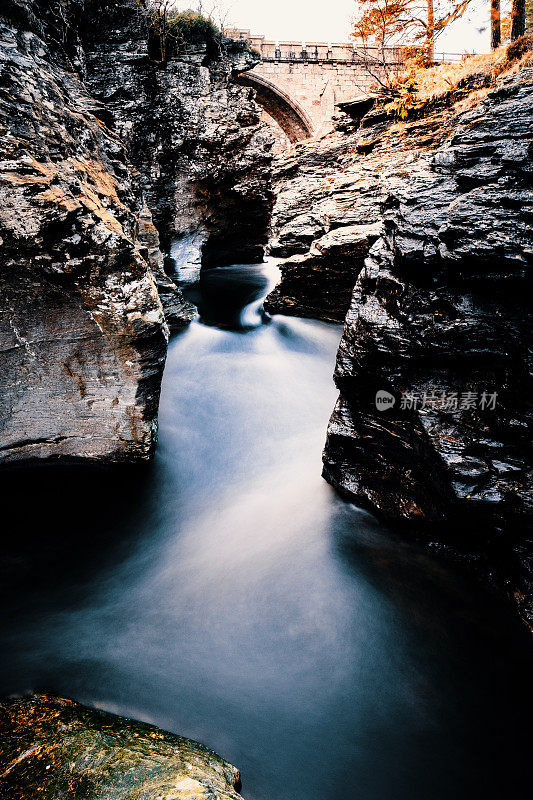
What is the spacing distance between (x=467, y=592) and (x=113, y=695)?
2506 millimetres

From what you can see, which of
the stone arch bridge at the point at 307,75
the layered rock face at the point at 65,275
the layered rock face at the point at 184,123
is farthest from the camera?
the stone arch bridge at the point at 307,75

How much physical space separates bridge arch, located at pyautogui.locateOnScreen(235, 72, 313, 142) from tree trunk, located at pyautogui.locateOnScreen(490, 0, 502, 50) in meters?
12.7

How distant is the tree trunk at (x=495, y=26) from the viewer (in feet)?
31.9

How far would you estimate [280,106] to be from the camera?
2127 centimetres

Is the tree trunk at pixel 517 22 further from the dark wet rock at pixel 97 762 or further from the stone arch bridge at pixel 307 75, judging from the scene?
the stone arch bridge at pixel 307 75

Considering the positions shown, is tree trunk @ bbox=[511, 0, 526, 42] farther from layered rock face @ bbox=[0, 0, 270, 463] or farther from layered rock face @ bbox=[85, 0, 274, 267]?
layered rock face @ bbox=[0, 0, 270, 463]

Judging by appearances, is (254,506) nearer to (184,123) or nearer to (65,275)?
(65,275)

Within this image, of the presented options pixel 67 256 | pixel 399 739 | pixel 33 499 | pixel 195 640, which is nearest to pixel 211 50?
pixel 67 256

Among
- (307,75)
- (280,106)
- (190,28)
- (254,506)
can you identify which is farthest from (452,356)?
(307,75)

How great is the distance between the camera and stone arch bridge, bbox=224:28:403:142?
2052 centimetres

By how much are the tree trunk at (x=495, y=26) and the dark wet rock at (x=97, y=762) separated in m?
13.8

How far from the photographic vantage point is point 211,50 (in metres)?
8.61

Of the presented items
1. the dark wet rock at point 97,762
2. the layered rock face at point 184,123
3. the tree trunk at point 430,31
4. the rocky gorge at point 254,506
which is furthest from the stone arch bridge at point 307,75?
the dark wet rock at point 97,762

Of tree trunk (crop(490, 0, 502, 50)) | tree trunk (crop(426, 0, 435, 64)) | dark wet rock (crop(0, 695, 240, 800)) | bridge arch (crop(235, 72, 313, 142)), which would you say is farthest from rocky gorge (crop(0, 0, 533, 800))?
bridge arch (crop(235, 72, 313, 142))
